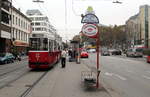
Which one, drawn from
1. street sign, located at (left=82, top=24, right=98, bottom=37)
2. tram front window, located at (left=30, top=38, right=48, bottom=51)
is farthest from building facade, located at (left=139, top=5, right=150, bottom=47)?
street sign, located at (left=82, top=24, right=98, bottom=37)

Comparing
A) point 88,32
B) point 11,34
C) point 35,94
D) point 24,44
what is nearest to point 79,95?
point 35,94

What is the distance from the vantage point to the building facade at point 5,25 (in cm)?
5815

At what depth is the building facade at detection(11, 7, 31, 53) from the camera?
225 feet

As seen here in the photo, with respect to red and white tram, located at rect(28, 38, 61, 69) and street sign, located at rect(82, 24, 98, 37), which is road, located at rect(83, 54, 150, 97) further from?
red and white tram, located at rect(28, 38, 61, 69)

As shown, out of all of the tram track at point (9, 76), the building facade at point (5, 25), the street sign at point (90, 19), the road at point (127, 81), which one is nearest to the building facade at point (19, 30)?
the building facade at point (5, 25)

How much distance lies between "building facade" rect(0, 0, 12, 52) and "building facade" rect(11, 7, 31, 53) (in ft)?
7.64

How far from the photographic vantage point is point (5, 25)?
2386 inches

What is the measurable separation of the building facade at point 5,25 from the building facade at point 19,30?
7.64ft

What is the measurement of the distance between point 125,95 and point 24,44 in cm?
7246

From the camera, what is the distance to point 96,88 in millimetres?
12383

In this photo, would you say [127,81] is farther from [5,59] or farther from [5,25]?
[5,25]

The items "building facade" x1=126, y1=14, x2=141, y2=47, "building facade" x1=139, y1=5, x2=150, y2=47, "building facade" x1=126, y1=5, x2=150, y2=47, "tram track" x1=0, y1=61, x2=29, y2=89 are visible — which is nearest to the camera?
"tram track" x1=0, y1=61, x2=29, y2=89

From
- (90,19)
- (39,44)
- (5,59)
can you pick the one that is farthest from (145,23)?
(90,19)

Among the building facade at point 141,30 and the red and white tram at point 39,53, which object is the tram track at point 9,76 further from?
the building facade at point 141,30
